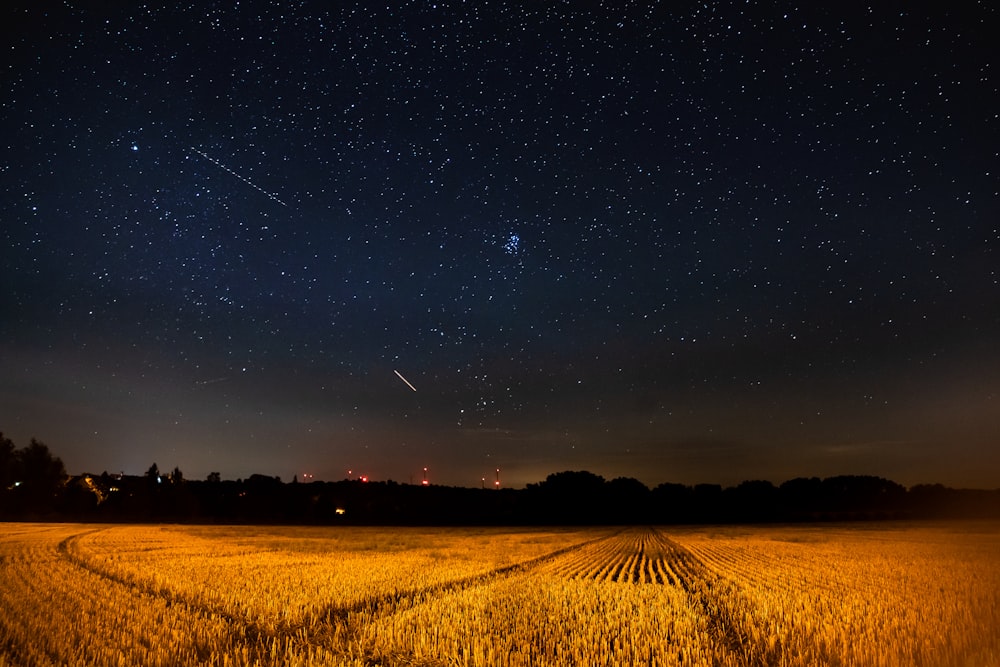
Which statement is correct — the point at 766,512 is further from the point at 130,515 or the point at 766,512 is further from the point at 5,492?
the point at 5,492

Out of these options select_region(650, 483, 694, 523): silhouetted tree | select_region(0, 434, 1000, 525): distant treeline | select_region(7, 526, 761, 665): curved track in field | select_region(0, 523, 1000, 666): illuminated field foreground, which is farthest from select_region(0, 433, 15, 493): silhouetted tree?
select_region(650, 483, 694, 523): silhouetted tree

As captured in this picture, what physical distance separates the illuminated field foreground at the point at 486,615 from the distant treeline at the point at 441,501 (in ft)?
239

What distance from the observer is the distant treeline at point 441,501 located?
316 ft

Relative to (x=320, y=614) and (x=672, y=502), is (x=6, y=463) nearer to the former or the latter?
(x=320, y=614)

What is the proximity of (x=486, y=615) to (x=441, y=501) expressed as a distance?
132800 millimetres

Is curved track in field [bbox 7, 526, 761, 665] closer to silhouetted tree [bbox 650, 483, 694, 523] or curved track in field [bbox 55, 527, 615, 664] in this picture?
curved track in field [bbox 55, 527, 615, 664]

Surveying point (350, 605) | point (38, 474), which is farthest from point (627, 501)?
point (350, 605)

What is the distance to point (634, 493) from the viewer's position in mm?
170750

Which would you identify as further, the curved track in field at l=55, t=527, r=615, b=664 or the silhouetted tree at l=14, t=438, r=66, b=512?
the silhouetted tree at l=14, t=438, r=66, b=512

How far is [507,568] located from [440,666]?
15217 millimetres

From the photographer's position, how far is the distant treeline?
96188mm

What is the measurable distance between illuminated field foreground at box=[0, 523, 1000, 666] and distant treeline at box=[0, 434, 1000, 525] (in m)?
72.9

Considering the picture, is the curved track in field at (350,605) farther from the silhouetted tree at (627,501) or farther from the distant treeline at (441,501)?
the silhouetted tree at (627,501)

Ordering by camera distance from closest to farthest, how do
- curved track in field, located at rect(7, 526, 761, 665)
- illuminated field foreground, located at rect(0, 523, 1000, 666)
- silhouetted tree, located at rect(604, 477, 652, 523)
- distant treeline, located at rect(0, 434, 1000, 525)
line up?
illuminated field foreground, located at rect(0, 523, 1000, 666) → curved track in field, located at rect(7, 526, 761, 665) → distant treeline, located at rect(0, 434, 1000, 525) → silhouetted tree, located at rect(604, 477, 652, 523)
